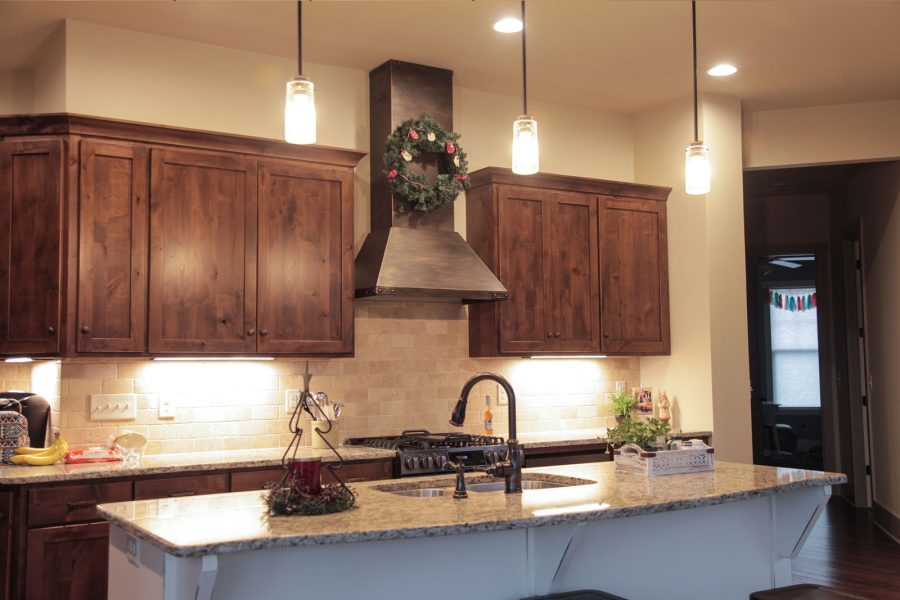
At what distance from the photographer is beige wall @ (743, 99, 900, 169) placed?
640 cm

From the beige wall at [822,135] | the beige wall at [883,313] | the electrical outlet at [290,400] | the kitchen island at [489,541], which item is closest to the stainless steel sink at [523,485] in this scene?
the kitchen island at [489,541]

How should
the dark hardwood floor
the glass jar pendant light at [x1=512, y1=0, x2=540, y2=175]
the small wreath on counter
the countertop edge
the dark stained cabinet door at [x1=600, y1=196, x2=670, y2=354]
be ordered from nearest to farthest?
the countertop edge, the small wreath on counter, the glass jar pendant light at [x1=512, y1=0, x2=540, y2=175], the dark hardwood floor, the dark stained cabinet door at [x1=600, y1=196, x2=670, y2=354]

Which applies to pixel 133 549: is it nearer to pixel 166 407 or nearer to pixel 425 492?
pixel 425 492

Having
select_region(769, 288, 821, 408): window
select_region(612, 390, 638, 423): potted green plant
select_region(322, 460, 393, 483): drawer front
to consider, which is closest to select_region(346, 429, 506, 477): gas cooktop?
select_region(322, 460, 393, 483): drawer front

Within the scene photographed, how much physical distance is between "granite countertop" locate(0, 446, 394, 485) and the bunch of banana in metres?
0.04

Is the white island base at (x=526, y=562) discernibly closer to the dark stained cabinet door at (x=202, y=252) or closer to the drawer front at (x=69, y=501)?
the drawer front at (x=69, y=501)

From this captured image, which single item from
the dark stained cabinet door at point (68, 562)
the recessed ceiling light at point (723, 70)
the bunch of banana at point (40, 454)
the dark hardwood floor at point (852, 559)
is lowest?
the dark hardwood floor at point (852, 559)

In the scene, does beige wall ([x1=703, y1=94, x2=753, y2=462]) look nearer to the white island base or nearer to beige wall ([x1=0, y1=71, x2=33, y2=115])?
the white island base

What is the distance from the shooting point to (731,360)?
5980mm

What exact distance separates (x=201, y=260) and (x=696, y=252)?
3.23 m

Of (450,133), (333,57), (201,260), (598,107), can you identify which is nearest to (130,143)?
(201,260)

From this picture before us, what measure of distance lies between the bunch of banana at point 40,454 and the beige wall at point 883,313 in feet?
18.8

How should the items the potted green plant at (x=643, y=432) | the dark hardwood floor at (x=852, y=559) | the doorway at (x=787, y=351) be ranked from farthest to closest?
1. the doorway at (x=787, y=351)
2. the dark hardwood floor at (x=852, y=559)
3. the potted green plant at (x=643, y=432)

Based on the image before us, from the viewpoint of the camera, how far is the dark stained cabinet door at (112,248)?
430 centimetres
